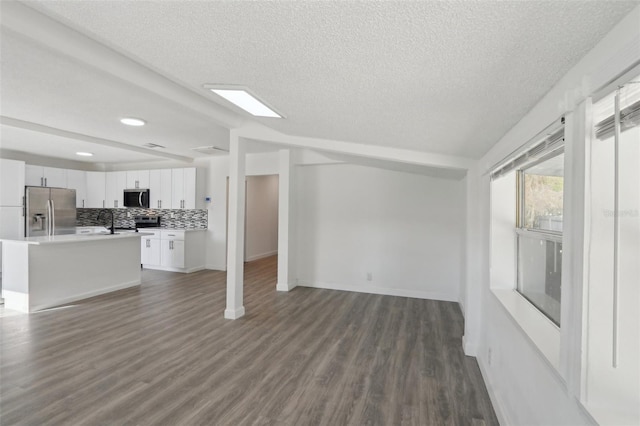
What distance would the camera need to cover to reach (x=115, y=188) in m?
7.34

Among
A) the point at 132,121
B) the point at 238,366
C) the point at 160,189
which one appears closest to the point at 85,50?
the point at 132,121

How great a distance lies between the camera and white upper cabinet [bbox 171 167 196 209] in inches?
263

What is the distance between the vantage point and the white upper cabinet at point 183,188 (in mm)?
6668

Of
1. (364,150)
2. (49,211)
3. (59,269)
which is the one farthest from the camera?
(49,211)

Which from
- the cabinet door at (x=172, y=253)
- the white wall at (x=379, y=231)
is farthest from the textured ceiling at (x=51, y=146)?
the white wall at (x=379, y=231)

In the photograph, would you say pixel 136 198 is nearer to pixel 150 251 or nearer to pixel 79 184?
pixel 150 251

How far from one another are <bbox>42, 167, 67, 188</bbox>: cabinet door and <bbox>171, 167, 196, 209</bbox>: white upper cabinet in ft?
8.30

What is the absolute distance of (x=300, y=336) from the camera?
3355 millimetres

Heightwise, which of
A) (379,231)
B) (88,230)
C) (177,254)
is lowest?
(177,254)

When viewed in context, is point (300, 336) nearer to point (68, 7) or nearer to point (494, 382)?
point (494, 382)

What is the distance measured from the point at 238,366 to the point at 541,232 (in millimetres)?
2608

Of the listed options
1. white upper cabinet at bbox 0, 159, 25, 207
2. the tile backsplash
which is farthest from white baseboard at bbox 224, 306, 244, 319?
white upper cabinet at bbox 0, 159, 25, 207

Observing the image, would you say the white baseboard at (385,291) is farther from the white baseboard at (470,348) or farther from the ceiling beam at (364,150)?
the ceiling beam at (364,150)

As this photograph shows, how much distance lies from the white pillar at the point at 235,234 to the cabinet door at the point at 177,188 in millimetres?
3452
